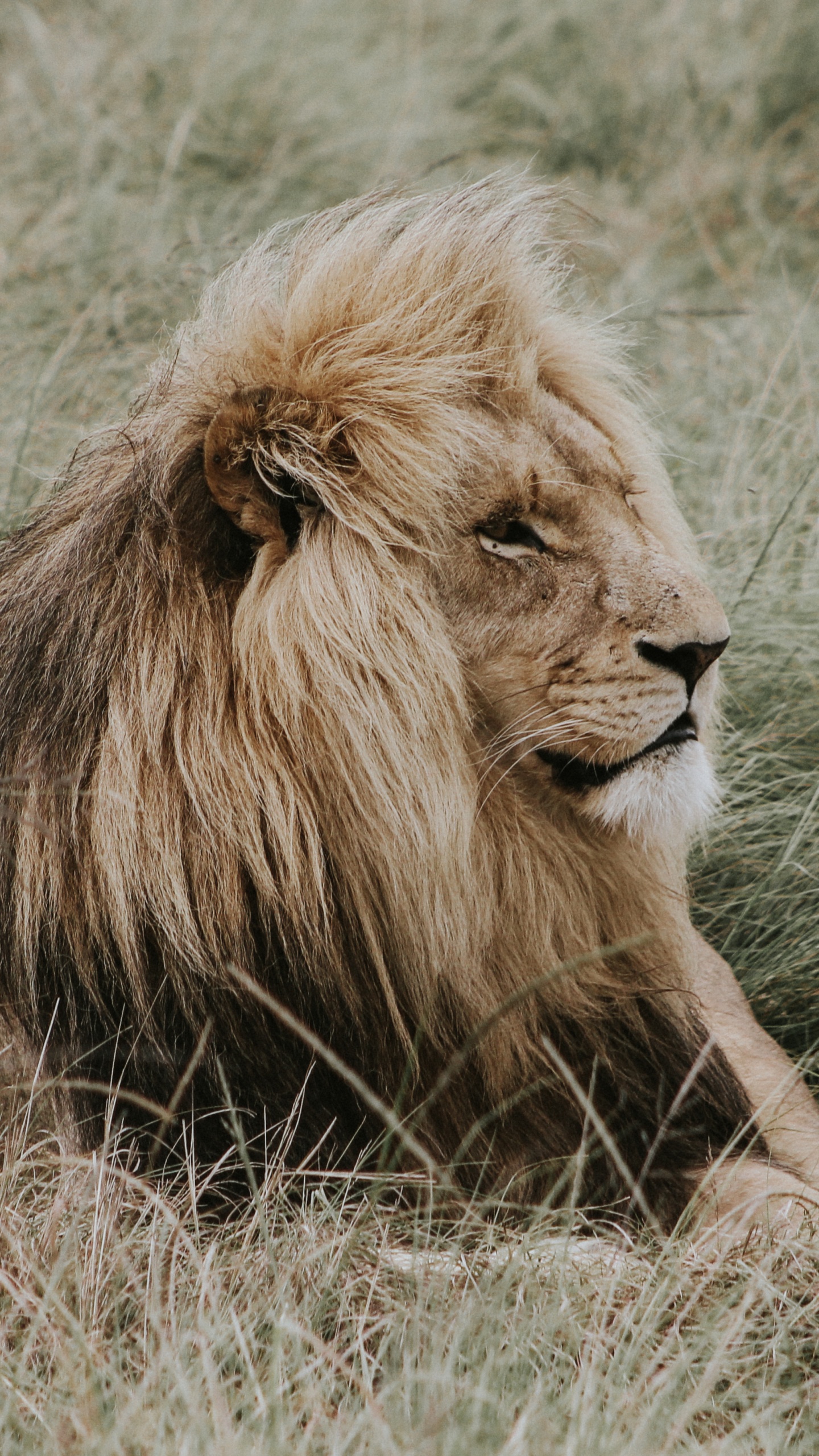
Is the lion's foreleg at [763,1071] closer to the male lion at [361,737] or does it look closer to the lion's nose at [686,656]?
the male lion at [361,737]

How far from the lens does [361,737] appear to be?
7.30ft

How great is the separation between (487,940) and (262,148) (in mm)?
4713

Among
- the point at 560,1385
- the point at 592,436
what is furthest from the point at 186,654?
the point at 560,1385

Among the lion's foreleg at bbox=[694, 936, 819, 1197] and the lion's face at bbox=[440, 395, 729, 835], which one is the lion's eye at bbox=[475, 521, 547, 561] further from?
the lion's foreleg at bbox=[694, 936, 819, 1197]

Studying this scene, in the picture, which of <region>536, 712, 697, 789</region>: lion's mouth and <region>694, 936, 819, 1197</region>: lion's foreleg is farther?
<region>694, 936, 819, 1197</region>: lion's foreleg

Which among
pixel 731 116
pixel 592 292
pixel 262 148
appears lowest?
pixel 592 292

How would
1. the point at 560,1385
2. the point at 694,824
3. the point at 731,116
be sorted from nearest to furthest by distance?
the point at 560,1385 < the point at 694,824 < the point at 731,116

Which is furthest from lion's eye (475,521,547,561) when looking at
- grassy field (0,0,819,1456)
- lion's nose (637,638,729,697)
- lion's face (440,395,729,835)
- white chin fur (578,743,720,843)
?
grassy field (0,0,819,1456)

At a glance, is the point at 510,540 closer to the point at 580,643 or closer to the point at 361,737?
the point at 580,643

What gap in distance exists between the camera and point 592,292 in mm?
5535

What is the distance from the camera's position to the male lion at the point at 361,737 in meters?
2.24

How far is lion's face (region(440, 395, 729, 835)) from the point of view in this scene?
7.36 ft

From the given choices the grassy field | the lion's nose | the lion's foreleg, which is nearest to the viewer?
the grassy field

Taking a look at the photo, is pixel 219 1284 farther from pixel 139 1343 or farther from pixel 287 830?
pixel 287 830
